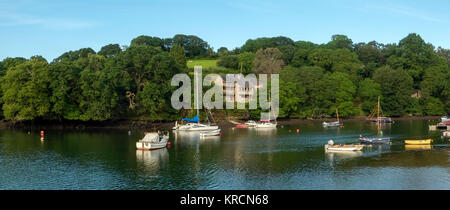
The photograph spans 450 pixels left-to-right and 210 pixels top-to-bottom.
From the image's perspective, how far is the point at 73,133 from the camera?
74500mm

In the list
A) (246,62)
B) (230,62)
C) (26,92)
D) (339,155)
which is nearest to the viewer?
(339,155)

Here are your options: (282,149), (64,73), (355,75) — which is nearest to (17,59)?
(64,73)

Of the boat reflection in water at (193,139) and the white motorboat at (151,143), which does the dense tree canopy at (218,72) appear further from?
the white motorboat at (151,143)

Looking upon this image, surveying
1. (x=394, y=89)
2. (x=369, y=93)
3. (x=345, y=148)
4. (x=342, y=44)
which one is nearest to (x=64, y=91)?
(x=345, y=148)

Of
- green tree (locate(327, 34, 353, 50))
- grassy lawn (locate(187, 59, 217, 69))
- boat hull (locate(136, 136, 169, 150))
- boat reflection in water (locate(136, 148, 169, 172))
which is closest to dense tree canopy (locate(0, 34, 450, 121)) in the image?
green tree (locate(327, 34, 353, 50))

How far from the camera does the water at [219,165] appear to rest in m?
35.8

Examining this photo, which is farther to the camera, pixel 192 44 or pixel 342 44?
pixel 342 44

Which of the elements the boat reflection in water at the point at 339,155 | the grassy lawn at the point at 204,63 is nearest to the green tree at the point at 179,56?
the grassy lawn at the point at 204,63

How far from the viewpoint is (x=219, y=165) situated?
143ft

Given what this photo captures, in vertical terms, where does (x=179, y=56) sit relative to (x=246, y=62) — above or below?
above

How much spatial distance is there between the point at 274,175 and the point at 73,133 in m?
47.8

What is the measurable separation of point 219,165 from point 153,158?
8675 millimetres

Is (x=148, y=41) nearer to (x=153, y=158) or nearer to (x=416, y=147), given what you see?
(x=153, y=158)

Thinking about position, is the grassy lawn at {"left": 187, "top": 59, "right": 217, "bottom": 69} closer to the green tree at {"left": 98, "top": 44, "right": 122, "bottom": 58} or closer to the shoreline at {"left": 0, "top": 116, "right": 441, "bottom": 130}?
the green tree at {"left": 98, "top": 44, "right": 122, "bottom": 58}
